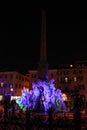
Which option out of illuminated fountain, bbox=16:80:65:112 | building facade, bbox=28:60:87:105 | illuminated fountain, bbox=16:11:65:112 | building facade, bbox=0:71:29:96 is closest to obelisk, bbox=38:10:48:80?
illuminated fountain, bbox=16:11:65:112

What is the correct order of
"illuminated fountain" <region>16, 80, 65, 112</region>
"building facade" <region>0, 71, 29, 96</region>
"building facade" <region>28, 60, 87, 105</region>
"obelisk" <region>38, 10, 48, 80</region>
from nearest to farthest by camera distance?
1. "illuminated fountain" <region>16, 80, 65, 112</region>
2. "obelisk" <region>38, 10, 48, 80</region>
3. "building facade" <region>28, 60, 87, 105</region>
4. "building facade" <region>0, 71, 29, 96</region>

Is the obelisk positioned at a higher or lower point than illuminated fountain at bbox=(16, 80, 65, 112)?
higher

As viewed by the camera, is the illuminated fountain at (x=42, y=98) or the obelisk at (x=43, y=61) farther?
the obelisk at (x=43, y=61)

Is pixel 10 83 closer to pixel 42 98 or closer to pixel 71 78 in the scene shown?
pixel 71 78

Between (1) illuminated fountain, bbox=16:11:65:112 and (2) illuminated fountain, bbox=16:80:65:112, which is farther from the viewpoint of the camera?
(1) illuminated fountain, bbox=16:11:65:112

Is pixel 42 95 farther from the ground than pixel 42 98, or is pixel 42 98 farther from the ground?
pixel 42 95

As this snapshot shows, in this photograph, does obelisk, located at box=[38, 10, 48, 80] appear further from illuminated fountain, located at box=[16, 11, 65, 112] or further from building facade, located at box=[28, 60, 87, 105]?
building facade, located at box=[28, 60, 87, 105]

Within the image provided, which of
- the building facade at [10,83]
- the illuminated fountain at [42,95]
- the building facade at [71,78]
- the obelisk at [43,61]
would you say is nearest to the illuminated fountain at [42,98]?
the illuminated fountain at [42,95]

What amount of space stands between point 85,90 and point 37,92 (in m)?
35.7

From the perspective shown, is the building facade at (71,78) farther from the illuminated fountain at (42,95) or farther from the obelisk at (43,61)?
the obelisk at (43,61)

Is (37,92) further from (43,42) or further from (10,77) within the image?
(10,77)

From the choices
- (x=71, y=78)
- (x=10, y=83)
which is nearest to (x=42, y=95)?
(x=71, y=78)

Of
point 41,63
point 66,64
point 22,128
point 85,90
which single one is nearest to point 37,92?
point 41,63

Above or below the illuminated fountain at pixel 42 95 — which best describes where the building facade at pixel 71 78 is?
above
